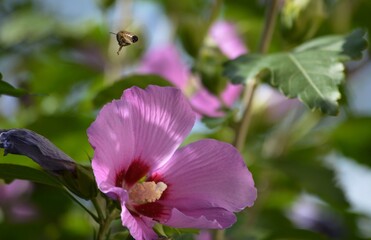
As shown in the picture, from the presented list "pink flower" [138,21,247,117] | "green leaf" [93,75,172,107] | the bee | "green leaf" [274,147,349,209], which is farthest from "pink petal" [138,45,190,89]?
the bee

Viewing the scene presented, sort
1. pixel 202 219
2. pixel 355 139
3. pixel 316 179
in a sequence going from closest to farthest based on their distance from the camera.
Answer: pixel 202 219, pixel 316 179, pixel 355 139

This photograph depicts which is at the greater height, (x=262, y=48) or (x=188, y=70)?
(x=262, y=48)

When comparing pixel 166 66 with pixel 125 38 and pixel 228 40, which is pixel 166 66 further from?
pixel 125 38

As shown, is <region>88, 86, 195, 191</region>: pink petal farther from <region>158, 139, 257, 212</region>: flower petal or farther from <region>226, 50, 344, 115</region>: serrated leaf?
<region>226, 50, 344, 115</region>: serrated leaf

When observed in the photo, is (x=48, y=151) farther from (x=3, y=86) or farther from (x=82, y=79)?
(x=82, y=79)

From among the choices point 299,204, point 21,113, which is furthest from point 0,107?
point 299,204

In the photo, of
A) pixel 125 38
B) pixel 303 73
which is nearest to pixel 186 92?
pixel 303 73

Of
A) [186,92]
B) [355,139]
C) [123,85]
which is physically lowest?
[355,139]
